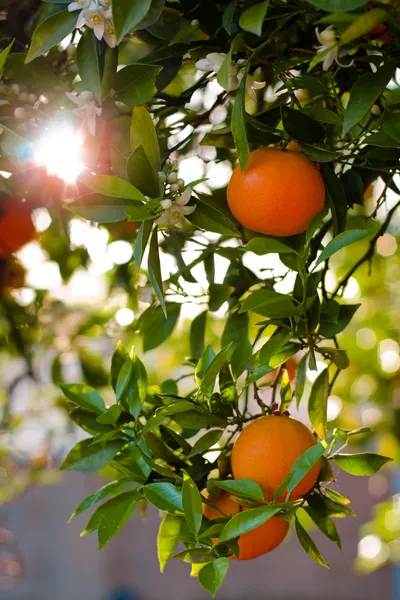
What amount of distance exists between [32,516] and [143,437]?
3373mm

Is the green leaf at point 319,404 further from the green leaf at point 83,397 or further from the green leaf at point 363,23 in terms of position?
the green leaf at point 363,23

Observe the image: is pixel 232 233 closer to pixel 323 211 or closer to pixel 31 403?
pixel 323 211

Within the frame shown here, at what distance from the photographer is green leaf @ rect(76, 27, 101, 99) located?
498 mm

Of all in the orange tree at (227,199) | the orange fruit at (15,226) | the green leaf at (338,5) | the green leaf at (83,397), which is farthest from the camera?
the orange fruit at (15,226)

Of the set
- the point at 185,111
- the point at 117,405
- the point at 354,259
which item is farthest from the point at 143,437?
the point at 354,259

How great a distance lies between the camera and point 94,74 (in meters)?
0.50

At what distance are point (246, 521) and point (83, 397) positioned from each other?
19 cm

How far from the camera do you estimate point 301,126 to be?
49 centimetres

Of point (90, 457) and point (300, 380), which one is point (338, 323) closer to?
point (300, 380)

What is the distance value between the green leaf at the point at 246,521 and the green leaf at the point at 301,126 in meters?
0.25

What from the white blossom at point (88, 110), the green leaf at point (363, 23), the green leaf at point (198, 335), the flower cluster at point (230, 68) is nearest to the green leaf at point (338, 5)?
the green leaf at point (363, 23)

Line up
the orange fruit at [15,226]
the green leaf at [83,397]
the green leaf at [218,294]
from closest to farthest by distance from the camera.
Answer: the green leaf at [83,397], the green leaf at [218,294], the orange fruit at [15,226]

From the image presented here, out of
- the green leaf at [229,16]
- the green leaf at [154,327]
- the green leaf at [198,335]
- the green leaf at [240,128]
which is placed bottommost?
the green leaf at [198,335]

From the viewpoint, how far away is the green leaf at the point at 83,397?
1.86 ft
